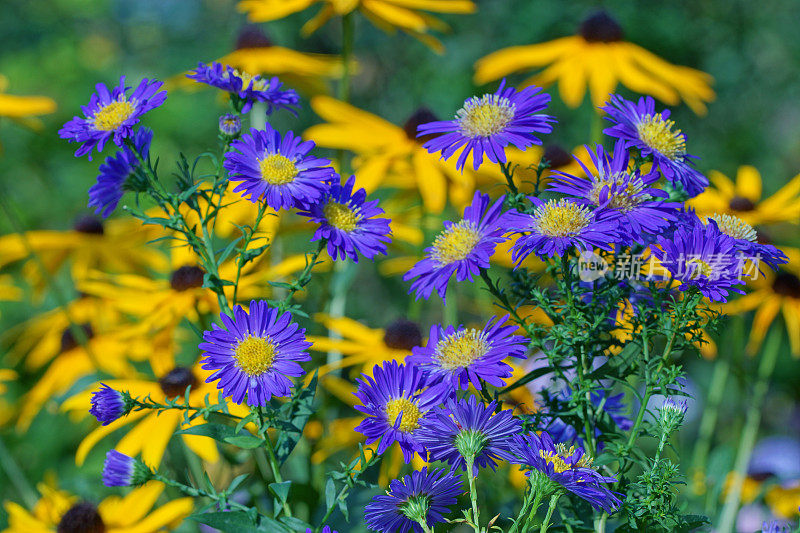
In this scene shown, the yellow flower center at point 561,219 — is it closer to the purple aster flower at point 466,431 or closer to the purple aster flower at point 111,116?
the purple aster flower at point 466,431

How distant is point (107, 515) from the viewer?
0.92 m

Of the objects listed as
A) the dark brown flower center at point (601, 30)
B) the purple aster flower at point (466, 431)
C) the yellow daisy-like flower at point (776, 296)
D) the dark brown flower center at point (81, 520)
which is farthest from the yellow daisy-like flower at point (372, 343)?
the dark brown flower center at point (601, 30)

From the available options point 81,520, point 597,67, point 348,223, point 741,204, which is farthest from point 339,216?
point 597,67

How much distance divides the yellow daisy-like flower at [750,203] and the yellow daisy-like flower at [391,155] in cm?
35

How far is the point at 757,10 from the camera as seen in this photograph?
115 inches

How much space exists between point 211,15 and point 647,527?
14.7ft

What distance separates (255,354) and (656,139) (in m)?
0.37

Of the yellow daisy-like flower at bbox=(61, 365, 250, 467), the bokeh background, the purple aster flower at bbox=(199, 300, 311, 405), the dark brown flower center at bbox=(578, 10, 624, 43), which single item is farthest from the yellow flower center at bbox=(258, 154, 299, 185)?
the bokeh background

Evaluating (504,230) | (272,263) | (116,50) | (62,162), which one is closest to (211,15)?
(116,50)

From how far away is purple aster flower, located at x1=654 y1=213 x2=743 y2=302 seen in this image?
0.57 m

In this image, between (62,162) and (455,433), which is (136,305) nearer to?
(455,433)

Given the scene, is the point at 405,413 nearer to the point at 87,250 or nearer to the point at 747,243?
the point at 747,243

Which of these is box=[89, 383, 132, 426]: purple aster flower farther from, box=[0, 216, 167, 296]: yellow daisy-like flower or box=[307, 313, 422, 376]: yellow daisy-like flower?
box=[0, 216, 167, 296]: yellow daisy-like flower

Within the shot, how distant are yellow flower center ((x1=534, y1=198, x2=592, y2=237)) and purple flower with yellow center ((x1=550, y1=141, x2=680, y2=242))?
17 millimetres
